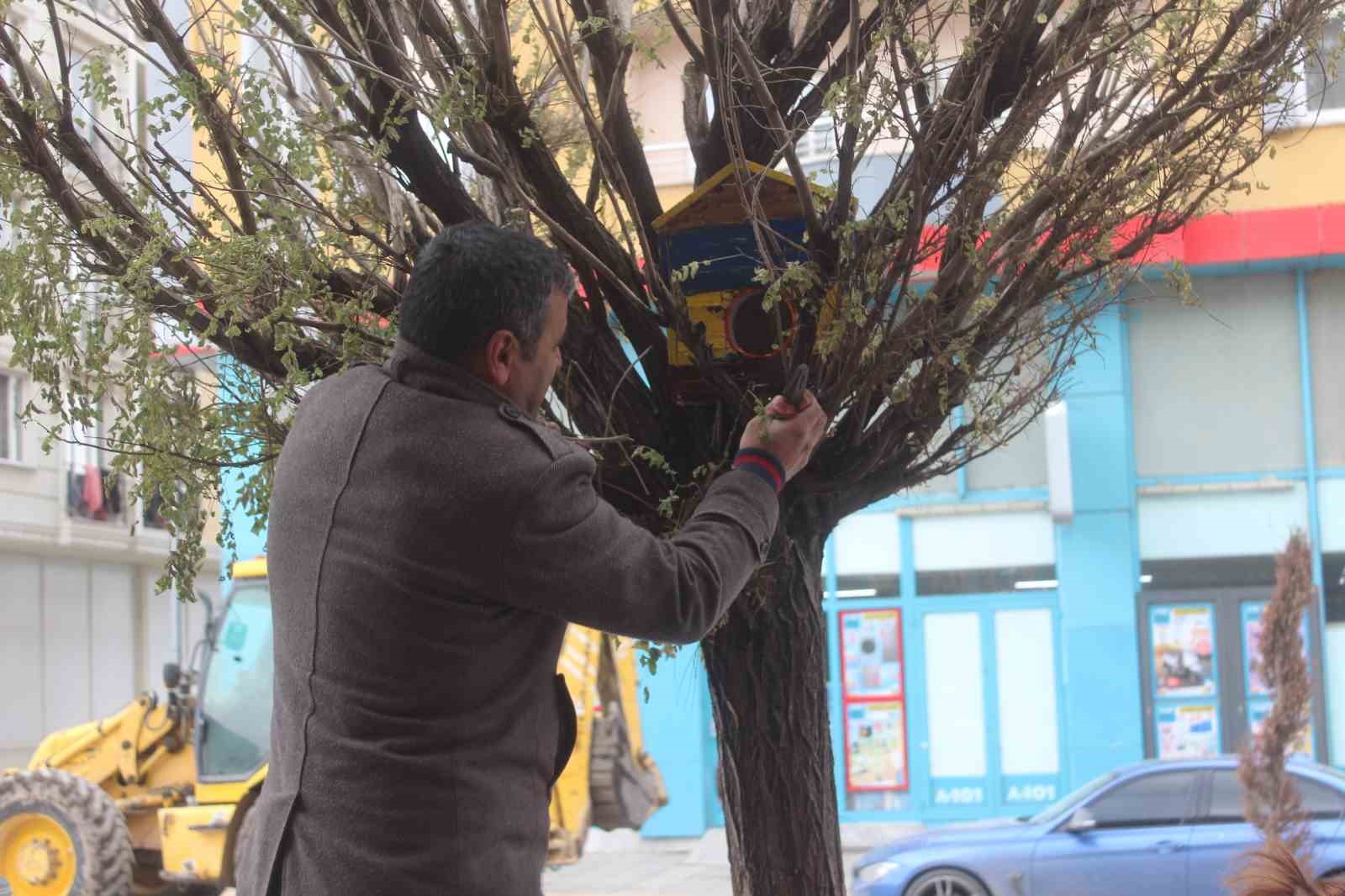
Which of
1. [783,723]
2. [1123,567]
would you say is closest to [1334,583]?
[1123,567]

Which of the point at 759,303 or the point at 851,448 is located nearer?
the point at 759,303

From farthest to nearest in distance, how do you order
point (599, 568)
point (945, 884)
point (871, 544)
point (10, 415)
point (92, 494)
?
point (92, 494)
point (10, 415)
point (871, 544)
point (945, 884)
point (599, 568)

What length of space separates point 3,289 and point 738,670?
1.80m

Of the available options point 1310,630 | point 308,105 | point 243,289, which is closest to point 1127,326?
point 1310,630

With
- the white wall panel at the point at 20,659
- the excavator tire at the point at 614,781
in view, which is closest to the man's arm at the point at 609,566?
the excavator tire at the point at 614,781

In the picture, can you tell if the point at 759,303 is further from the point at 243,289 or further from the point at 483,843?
the point at 483,843

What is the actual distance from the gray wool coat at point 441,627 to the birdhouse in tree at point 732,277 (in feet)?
2.70

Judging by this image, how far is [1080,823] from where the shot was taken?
1052 cm

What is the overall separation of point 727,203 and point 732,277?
0.53ft

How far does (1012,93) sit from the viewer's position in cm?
299

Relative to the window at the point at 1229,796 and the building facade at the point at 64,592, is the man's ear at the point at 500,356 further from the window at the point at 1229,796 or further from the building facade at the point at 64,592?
the building facade at the point at 64,592

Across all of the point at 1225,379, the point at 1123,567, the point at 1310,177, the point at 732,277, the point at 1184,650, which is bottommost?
the point at 1184,650

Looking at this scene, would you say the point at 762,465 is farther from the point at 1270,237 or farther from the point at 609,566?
the point at 1270,237

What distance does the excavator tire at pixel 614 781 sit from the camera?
11.9 meters
